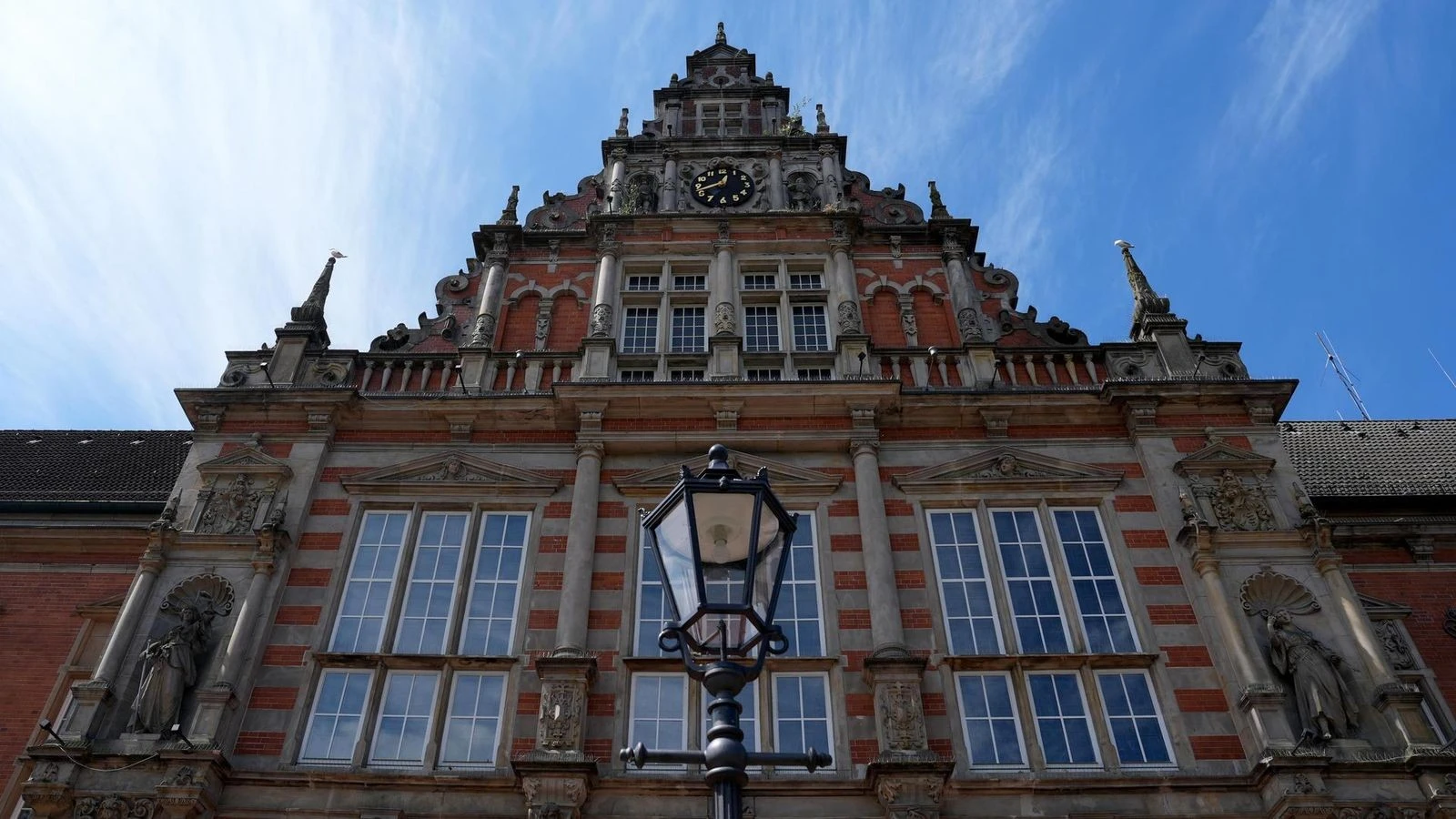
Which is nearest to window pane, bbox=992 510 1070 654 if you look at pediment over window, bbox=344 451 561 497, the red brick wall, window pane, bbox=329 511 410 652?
pediment over window, bbox=344 451 561 497

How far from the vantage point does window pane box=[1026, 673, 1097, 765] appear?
11.6m

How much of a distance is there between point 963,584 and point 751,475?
2.98 metres

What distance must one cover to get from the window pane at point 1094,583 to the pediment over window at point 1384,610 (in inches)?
159

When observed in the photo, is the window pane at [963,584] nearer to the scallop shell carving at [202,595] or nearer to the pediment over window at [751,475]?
the pediment over window at [751,475]

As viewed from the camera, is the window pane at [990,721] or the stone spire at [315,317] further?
the stone spire at [315,317]

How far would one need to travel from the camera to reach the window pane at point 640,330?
53.8 feet

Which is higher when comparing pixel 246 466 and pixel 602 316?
pixel 602 316

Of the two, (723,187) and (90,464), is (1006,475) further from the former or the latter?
(90,464)

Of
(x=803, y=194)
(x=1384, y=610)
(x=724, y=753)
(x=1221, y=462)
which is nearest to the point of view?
(x=724, y=753)

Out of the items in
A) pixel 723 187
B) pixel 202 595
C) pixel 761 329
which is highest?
pixel 723 187

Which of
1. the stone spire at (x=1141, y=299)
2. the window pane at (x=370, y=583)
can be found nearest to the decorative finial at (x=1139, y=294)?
the stone spire at (x=1141, y=299)

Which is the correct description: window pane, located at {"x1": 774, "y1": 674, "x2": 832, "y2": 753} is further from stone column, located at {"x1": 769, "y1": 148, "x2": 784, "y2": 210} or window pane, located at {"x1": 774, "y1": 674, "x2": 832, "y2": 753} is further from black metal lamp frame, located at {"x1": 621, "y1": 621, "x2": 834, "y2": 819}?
stone column, located at {"x1": 769, "y1": 148, "x2": 784, "y2": 210}

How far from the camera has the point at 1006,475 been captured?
14070 mm

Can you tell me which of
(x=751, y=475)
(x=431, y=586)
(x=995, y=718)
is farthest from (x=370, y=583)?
(x=995, y=718)
